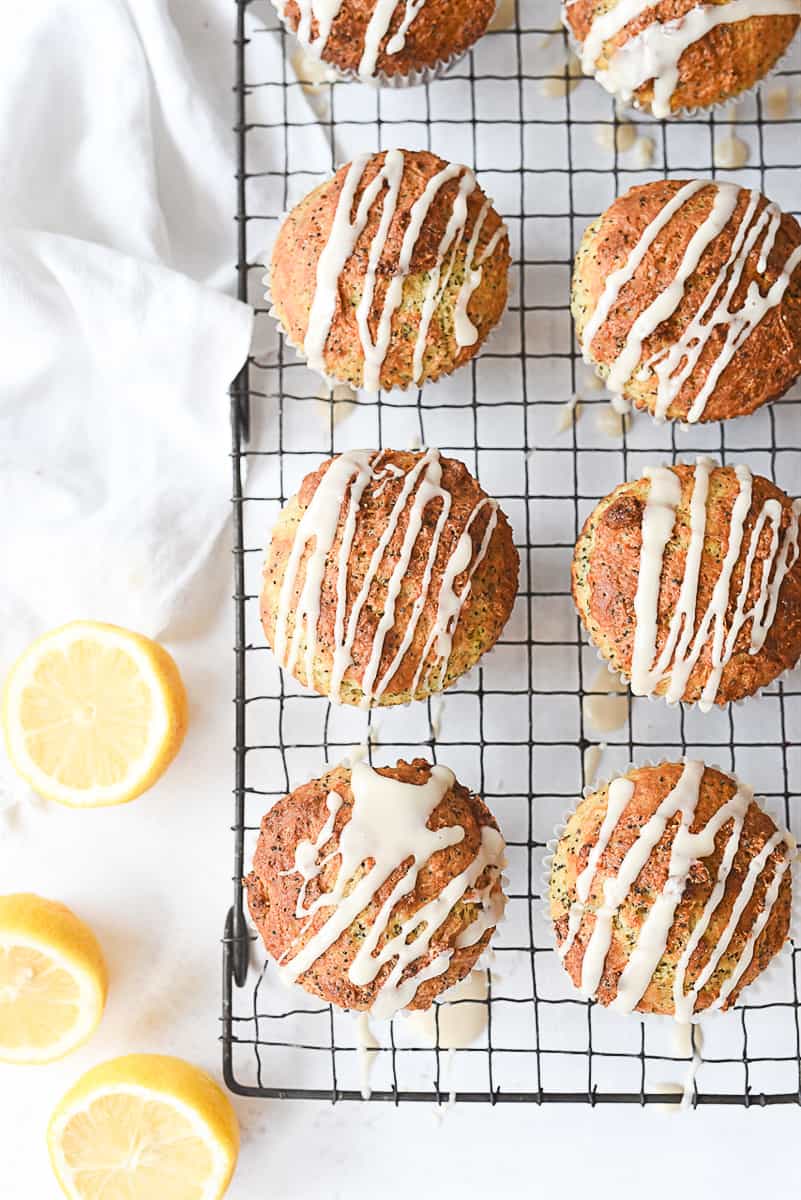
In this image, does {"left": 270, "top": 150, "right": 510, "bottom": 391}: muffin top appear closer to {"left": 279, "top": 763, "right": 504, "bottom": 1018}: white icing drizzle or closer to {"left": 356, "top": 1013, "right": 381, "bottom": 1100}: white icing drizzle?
{"left": 279, "top": 763, "right": 504, "bottom": 1018}: white icing drizzle

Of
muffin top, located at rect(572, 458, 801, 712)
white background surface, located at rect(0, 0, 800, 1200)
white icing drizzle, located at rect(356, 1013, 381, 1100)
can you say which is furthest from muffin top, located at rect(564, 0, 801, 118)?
white icing drizzle, located at rect(356, 1013, 381, 1100)

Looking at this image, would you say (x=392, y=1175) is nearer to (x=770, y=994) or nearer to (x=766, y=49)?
(x=770, y=994)

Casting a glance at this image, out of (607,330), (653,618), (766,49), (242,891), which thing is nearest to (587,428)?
(607,330)

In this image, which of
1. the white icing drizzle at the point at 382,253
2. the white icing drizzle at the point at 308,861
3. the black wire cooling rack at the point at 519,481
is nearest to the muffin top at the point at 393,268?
the white icing drizzle at the point at 382,253

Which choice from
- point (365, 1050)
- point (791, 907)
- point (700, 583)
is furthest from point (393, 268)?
point (365, 1050)

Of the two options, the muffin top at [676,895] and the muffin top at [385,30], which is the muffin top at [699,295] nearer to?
the muffin top at [385,30]

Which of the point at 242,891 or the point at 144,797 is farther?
the point at 144,797
